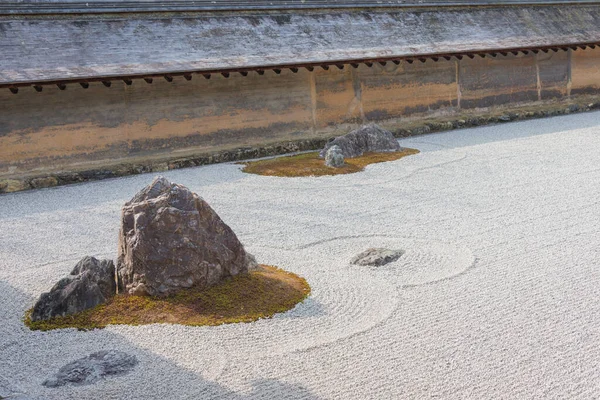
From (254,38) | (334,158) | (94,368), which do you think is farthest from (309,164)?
(94,368)

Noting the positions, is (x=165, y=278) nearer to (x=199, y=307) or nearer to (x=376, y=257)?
(x=199, y=307)

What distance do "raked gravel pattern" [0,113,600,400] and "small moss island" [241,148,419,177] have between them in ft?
2.37

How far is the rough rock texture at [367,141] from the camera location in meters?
14.3

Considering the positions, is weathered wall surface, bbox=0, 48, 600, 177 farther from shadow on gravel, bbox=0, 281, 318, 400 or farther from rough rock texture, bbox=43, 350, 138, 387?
rough rock texture, bbox=43, 350, 138, 387

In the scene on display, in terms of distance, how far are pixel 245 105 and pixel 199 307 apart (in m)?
9.63

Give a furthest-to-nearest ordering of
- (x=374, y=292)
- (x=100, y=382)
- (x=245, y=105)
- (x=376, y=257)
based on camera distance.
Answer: (x=245, y=105), (x=376, y=257), (x=374, y=292), (x=100, y=382)

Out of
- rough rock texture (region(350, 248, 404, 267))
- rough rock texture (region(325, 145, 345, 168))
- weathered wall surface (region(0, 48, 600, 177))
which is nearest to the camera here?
rough rock texture (region(350, 248, 404, 267))

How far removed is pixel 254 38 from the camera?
16.0m

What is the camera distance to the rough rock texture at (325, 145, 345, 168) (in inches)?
514

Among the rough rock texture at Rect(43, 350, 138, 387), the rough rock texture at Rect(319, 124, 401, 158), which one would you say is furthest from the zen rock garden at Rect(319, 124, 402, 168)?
the rough rock texture at Rect(43, 350, 138, 387)

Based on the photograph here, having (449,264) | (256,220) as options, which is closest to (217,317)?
(449,264)

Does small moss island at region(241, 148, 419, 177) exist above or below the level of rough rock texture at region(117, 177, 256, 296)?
below

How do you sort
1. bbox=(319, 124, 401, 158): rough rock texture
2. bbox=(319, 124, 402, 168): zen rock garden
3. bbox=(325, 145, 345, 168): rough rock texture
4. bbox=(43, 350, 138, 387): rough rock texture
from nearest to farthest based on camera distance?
bbox=(43, 350, 138, 387): rough rock texture, bbox=(325, 145, 345, 168): rough rock texture, bbox=(319, 124, 402, 168): zen rock garden, bbox=(319, 124, 401, 158): rough rock texture

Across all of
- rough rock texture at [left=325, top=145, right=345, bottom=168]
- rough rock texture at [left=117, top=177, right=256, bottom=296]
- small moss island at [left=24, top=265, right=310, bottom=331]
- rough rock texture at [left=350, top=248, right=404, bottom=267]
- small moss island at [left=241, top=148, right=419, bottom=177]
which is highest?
rough rock texture at [left=117, top=177, right=256, bottom=296]
